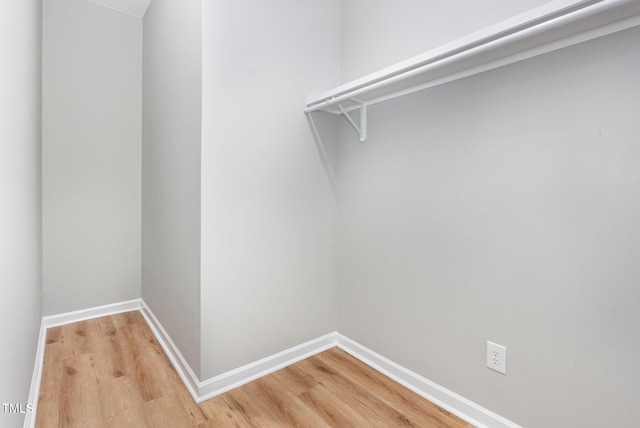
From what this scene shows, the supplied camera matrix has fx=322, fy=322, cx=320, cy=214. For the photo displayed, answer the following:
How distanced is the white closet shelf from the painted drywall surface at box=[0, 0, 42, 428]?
1.29m

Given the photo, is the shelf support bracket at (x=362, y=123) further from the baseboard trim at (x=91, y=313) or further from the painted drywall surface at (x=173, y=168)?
the baseboard trim at (x=91, y=313)

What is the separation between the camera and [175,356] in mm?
1889

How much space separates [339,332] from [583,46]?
188 centimetres

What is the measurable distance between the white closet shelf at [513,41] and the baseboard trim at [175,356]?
164 centimetres

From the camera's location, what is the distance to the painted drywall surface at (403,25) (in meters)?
1.36

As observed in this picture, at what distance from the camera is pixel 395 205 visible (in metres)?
1.75

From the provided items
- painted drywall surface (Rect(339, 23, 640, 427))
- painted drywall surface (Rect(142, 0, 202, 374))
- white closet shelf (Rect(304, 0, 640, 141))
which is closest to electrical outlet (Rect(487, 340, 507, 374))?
painted drywall surface (Rect(339, 23, 640, 427))

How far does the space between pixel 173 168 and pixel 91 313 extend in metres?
1.56

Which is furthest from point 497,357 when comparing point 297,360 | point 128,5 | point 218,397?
point 128,5

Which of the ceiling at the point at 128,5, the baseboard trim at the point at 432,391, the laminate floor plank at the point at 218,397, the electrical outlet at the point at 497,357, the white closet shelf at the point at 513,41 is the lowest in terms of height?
the laminate floor plank at the point at 218,397

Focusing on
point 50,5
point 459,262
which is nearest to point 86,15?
point 50,5

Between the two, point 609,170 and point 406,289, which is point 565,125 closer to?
point 609,170

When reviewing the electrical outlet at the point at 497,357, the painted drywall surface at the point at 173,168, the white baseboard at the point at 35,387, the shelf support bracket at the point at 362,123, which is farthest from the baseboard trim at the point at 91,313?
the electrical outlet at the point at 497,357

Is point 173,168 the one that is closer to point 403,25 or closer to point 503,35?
point 403,25
